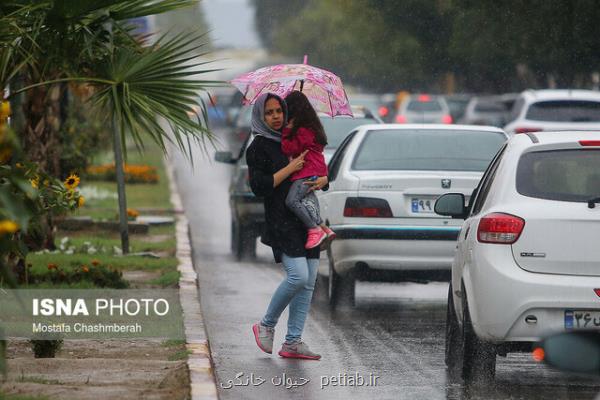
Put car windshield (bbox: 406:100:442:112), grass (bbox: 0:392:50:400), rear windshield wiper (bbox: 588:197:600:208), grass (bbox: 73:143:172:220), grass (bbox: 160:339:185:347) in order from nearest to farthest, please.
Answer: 1. grass (bbox: 0:392:50:400)
2. rear windshield wiper (bbox: 588:197:600:208)
3. grass (bbox: 160:339:185:347)
4. grass (bbox: 73:143:172:220)
5. car windshield (bbox: 406:100:442:112)

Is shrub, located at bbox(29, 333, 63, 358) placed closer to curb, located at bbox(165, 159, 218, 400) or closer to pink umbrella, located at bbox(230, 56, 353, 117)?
curb, located at bbox(165, 159, 218, 400)

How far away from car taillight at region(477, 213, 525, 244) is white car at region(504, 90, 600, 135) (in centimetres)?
1668

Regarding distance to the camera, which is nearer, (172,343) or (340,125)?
(172,343)

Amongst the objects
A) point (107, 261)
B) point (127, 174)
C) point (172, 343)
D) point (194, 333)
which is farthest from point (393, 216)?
point (127, 174)

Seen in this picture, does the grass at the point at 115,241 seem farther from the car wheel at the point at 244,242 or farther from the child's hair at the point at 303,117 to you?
the child's hair at the point at 303,117

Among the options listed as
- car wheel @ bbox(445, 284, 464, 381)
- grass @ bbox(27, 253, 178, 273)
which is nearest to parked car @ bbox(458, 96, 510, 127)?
grass @ bbox(27, 253, 178, 273)

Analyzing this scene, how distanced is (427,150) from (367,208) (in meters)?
0.97

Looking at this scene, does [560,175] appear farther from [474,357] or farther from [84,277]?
[84,277]

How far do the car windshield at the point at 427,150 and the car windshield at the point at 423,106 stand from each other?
31.6 meters

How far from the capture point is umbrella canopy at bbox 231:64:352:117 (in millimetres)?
10219

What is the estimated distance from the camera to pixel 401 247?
11609mm

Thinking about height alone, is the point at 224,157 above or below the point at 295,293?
below

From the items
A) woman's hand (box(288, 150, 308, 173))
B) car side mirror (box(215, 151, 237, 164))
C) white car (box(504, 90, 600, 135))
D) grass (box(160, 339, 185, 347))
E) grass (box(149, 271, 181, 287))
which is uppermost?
woman's hand (box(288, 150, 308, 173))

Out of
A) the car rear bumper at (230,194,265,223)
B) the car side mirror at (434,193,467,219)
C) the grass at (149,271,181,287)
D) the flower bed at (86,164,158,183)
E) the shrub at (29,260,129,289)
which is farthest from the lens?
the flower bed at (86,164,158,183)
